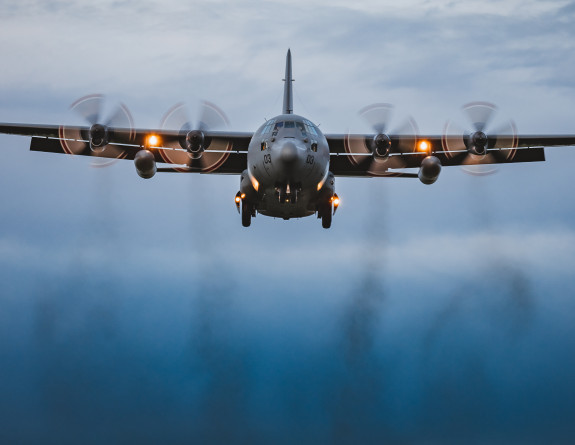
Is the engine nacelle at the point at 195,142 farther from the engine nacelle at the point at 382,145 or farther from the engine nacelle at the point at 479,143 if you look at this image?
the engine nacelle at the point at 479,143

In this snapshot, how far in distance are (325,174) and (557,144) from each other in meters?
10.6

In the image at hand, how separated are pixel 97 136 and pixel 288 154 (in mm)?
8484

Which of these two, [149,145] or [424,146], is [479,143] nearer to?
[424,146]

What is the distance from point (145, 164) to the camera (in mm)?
29922

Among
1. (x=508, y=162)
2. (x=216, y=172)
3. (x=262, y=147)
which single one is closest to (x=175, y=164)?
(x=216, y=172)

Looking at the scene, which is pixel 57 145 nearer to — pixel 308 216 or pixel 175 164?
pixel 175 164

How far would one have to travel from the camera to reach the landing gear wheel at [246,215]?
31.2 meters

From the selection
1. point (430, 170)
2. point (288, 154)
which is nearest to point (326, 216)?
point (430, 170)

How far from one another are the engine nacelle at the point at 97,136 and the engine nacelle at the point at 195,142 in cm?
307

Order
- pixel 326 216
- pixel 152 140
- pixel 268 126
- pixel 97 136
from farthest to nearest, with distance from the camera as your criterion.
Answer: pixel 152 140 → pixel 97 136 → pixel 326 216 → pixel 268 126

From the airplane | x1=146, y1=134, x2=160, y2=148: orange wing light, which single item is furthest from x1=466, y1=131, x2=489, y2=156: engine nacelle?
x1=146, y1=134, x2=160, y2=148: orange wing light

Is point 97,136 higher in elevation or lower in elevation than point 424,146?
lower

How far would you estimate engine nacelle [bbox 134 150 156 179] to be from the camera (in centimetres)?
2991

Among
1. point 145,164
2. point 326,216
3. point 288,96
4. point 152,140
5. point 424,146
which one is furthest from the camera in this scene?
point 288,96
